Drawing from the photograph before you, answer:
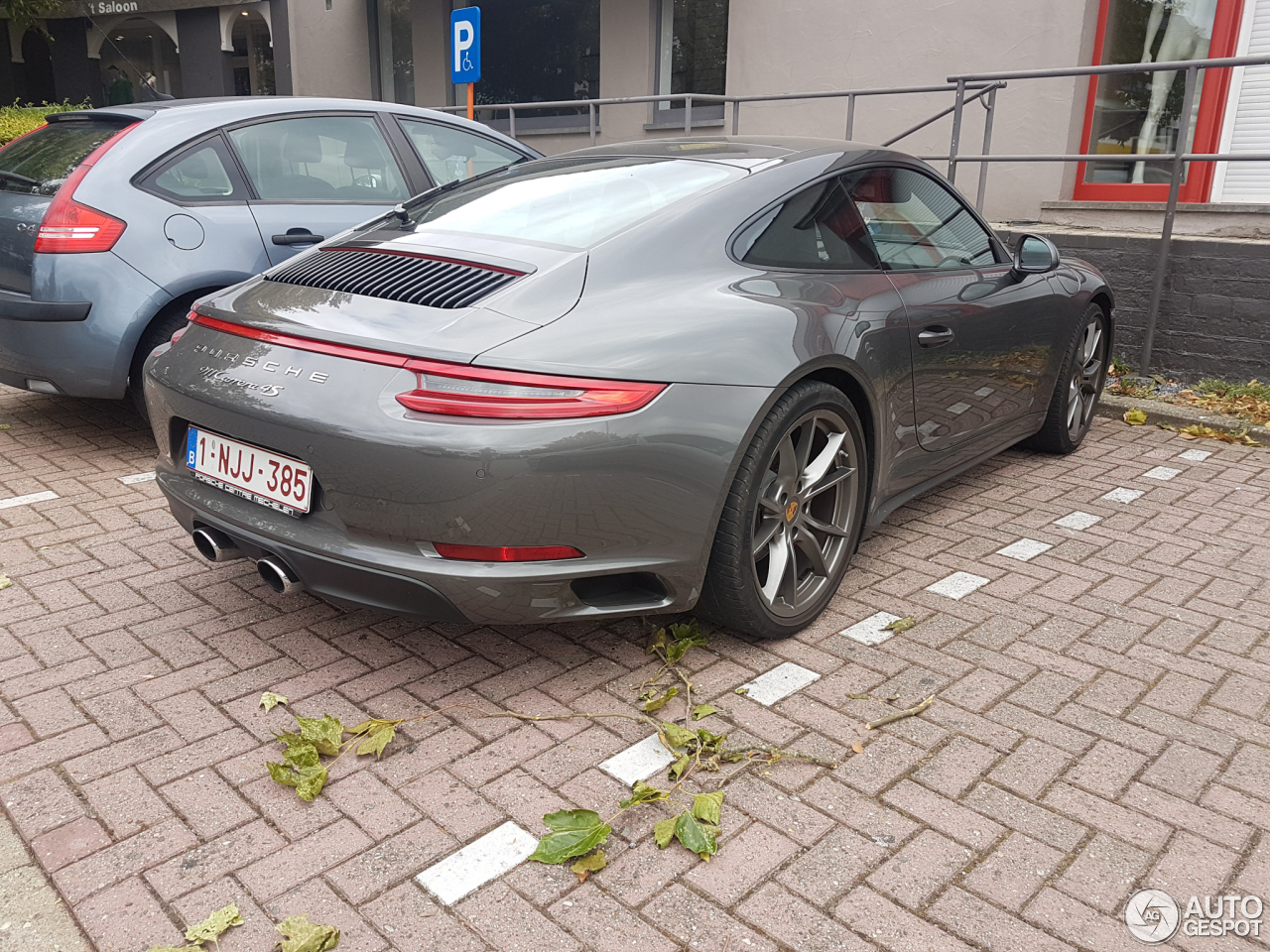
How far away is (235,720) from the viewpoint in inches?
105

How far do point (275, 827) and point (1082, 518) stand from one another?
11.1 ft

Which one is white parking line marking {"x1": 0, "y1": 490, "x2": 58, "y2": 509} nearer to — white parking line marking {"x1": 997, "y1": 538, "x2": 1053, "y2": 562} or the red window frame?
white parking line marking {"x1": 997, "y1": 538, "x2": 1053, "y2": 562}

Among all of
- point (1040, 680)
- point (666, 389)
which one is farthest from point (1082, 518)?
point (666, 389)

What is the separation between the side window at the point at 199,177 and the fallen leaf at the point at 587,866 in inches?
145

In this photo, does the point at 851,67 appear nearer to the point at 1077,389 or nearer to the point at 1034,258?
the point at 1077,389

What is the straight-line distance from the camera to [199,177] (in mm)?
4695

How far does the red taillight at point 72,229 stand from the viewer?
4.36 m

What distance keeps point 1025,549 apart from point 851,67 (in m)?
7.41

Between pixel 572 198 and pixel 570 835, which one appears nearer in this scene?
pixel 570 835

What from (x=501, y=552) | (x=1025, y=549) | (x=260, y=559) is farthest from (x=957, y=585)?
(x=260, y=559)

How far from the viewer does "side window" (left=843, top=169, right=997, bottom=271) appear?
11.6ft

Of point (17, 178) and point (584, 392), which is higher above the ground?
point (17, 178)

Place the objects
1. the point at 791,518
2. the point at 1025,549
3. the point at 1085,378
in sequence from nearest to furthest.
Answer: the point at 791,518, the point at 1025,549, the point at 1085,378

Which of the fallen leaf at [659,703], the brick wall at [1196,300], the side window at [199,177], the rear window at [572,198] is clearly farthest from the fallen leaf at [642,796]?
the brick wall at [1196,300]
